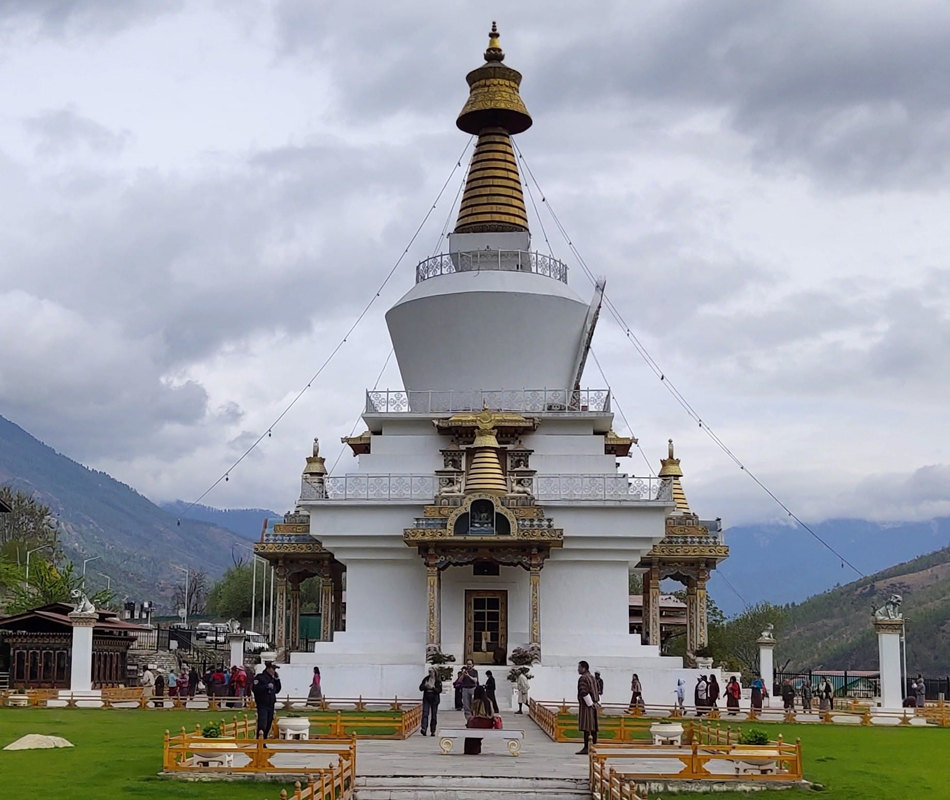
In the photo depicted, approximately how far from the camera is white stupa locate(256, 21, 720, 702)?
1300 inches

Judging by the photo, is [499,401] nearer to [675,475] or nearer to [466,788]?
[675,475]

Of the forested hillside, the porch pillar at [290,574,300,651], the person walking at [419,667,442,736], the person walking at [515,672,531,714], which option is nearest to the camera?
the person walking at [419,667,442,736]

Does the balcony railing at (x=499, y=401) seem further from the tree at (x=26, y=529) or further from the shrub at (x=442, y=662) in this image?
the tree at (x=26, y=529)

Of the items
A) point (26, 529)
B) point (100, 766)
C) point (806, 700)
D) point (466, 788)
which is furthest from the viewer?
point (26, 529)

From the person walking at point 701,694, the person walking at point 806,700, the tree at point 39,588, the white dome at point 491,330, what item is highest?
the white dome at point 491,330

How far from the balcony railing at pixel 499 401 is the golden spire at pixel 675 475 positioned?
6.96 meters

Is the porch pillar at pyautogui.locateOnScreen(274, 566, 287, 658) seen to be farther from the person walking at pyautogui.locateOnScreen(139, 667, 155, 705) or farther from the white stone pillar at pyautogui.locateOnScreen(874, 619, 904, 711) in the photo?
the white stone pillar at pyautogui.locateOnScreen(874, 619, 904, 711)

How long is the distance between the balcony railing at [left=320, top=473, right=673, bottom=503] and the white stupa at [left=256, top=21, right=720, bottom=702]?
1.8 inches

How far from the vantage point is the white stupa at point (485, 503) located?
3303cm

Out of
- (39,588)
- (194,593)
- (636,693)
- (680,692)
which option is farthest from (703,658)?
(194,593)

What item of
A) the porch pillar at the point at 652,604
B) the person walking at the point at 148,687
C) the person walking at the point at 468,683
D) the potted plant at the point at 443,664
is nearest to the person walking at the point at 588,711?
the person walking at the point at 468,683

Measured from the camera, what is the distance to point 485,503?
33.2 m

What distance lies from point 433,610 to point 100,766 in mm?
15528

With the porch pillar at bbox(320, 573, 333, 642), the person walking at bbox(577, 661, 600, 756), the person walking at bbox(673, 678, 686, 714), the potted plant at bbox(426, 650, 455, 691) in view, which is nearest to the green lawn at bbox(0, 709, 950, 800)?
the person walking at bbox(673, 678, 686, 714)
